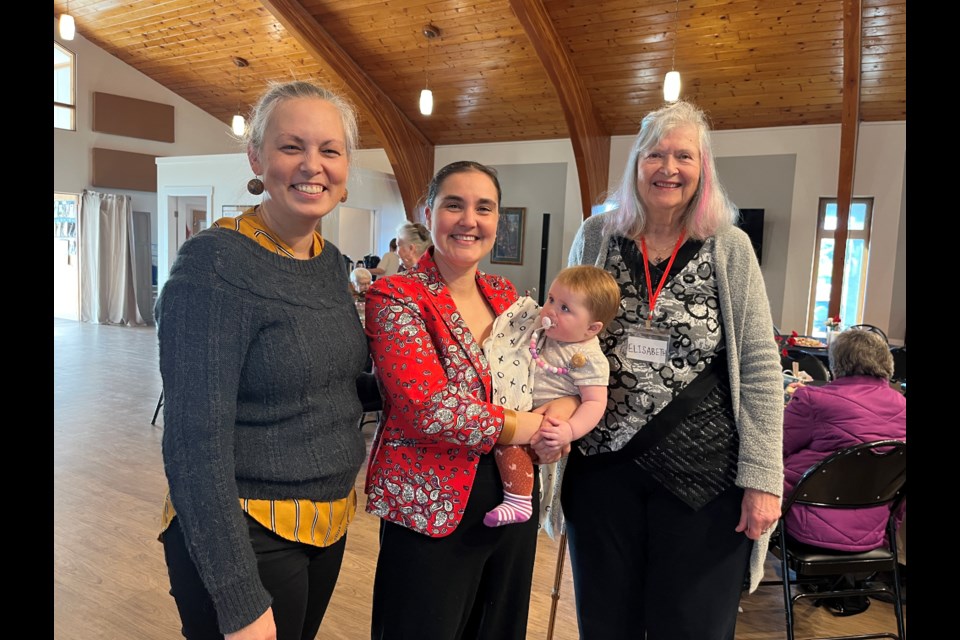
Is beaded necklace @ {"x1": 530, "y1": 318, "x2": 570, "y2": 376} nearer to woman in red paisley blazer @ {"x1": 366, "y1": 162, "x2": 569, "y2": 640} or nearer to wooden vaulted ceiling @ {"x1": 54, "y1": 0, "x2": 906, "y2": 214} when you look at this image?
woman in red paisley blazer @ {"x1": 366, "y1": 162, "x2": 569, "y2": 640}

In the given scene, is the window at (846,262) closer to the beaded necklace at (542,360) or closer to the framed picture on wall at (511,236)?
the framed picture on wall at (511,236)

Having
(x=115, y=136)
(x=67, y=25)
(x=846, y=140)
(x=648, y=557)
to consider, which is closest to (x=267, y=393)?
(x=648, y=557)

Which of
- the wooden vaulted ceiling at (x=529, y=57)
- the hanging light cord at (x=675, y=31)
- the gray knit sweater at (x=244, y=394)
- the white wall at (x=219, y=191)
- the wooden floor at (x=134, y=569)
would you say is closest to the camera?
the gray knit sweater at (x=244, y=394)

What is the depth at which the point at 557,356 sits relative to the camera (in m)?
A: 1.47

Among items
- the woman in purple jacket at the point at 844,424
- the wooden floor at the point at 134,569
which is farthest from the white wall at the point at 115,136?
the woman in purple jacket at the point at 844,424

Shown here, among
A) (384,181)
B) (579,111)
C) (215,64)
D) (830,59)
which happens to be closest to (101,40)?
(215,64)

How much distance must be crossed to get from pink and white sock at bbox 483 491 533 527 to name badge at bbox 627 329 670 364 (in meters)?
0.45

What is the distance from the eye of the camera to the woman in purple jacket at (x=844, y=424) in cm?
226

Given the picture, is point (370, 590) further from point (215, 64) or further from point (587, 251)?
point (215, 64)

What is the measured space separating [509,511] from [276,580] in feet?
1.59

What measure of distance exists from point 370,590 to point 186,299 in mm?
2160

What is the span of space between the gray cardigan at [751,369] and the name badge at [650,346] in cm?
15

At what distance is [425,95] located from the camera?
25.4 ft

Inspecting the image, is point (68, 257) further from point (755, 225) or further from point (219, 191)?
point (755, 225)
